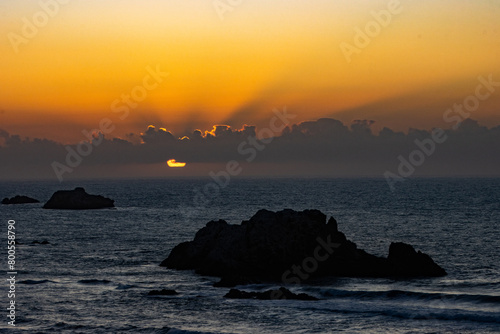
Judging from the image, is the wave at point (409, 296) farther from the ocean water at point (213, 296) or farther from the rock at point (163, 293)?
the rock at point (163, 293)

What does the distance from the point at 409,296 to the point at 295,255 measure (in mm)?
12390

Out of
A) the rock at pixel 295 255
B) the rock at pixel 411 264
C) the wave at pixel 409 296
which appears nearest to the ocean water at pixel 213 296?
the wave at pixel 409 296

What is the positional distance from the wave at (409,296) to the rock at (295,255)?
581cm

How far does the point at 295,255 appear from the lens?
5697cm

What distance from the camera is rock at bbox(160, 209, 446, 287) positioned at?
55.8m

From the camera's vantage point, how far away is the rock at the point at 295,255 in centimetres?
5584

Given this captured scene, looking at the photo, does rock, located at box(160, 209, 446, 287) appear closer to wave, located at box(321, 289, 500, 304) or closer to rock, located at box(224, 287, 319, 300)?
wave, located at box(321, 289, 500, 304)

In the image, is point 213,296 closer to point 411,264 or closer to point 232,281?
point 232,281

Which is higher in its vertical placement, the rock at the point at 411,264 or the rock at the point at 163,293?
the rock at the point at 411,264

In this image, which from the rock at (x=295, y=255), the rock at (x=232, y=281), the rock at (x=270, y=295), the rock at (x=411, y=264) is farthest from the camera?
the rock at (x=295, y=255)

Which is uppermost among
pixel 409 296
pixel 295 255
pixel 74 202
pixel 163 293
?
pixel 74 202

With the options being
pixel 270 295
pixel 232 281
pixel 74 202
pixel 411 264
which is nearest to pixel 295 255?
pixel 232 281

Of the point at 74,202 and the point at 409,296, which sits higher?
the point at 74,202

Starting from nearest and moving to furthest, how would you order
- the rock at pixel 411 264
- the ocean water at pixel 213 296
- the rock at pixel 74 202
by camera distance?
1. the ocean water at pixel 213 296
2. the rock at pixel 411 264
3. the rock at pixel 74 202
